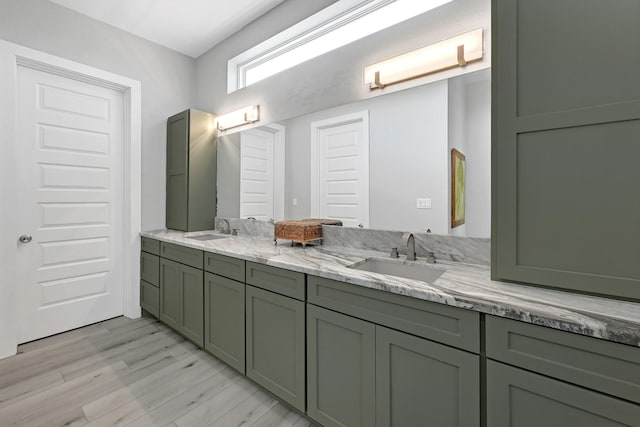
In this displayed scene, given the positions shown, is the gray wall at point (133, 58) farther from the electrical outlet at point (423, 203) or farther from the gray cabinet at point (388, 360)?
the electrical outlet at point (423, 203)

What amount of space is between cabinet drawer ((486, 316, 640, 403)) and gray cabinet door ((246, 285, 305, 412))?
88cm

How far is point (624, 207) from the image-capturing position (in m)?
0.96

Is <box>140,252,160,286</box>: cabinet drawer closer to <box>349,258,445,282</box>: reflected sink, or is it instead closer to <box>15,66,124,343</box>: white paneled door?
<box>15,66,124,343</box>: white paneled door

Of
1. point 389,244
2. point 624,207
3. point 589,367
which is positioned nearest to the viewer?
point 589,367

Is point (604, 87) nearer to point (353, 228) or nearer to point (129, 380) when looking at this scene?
point (353, 228)

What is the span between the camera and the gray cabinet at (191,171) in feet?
9.71

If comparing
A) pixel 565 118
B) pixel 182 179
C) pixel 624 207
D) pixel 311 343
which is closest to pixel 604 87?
pixel 565 118

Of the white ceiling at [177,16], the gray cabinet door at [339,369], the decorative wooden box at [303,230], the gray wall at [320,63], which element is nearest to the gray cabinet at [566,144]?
the gray wall at [320,63]

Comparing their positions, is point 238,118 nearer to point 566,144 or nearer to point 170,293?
point 170,293

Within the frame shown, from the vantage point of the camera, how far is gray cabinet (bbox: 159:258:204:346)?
223cm

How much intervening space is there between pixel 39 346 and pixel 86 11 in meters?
2.82

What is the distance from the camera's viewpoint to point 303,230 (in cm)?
206

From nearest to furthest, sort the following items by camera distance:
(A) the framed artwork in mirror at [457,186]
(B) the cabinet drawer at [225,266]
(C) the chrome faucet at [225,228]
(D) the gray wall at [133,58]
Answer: (A) the framed artwork in mirror at [457,186] → (B) the cabinet drawer at [225,266] → (D) the gray wall at [133,58] → (C) the chrome faucet at [225,228]

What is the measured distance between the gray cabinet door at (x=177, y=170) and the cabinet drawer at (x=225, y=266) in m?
1.02
